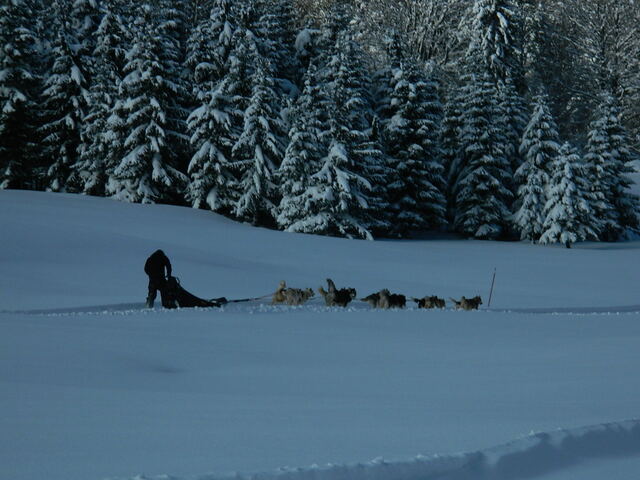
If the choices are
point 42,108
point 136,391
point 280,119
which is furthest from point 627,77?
point 136,391

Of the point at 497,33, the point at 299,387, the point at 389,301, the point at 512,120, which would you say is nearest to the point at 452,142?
the point at 512,120

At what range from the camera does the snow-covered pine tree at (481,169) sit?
38.5 metres

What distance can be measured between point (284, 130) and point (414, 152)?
741cm

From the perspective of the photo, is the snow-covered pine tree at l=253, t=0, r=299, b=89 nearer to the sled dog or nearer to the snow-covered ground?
the snow-covered ground

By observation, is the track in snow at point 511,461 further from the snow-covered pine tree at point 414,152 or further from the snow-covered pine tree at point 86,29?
the snow-covered pine tree at point 86,29

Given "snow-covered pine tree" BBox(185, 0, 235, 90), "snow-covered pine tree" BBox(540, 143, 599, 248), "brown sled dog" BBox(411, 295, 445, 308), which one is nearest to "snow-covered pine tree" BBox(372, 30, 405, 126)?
"snow-covered pine tree" BBox(185, 0, 235, 90)

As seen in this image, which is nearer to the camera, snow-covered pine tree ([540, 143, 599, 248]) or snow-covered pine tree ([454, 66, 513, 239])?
snow-covered pine tree ([540, 143, 599, 248])

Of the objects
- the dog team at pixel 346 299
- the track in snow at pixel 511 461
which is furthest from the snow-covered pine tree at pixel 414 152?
the track in snow at pixel 511 461

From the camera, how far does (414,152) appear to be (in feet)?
124

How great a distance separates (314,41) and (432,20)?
39.9ft

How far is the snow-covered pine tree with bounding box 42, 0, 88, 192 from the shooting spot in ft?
126

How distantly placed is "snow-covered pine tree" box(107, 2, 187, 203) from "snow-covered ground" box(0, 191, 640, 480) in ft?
52.0

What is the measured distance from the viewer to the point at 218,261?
23078mm

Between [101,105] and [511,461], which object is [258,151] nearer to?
[101,105]
